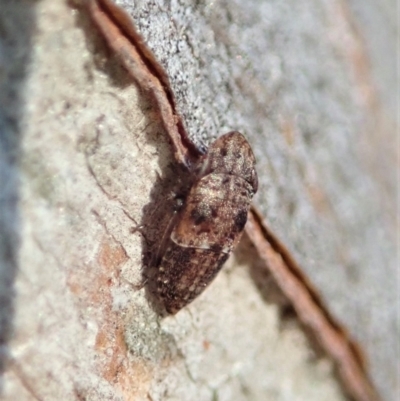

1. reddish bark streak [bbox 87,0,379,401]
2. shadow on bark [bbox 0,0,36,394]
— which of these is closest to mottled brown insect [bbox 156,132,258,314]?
reddish bark streak [bbox 87,0,379,401]

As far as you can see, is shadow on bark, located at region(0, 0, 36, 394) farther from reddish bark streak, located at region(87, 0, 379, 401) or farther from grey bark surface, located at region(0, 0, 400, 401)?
reddish bark streak, located at region(87, 0, 379, 401)

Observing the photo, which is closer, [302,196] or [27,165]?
[27,165]

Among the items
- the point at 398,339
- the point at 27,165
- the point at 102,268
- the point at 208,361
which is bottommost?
the point at 398,339

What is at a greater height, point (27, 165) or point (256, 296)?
point (27, 165)

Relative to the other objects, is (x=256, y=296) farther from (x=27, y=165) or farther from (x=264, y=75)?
(x=27, y=165)

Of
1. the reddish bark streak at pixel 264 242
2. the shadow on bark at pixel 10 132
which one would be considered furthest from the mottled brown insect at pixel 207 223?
the shadow on bark at pixel 10 132

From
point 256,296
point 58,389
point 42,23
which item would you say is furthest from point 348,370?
point 42,23

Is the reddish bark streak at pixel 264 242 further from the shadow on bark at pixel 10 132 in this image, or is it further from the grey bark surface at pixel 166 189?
the shadow on bark at pixel 10 132
